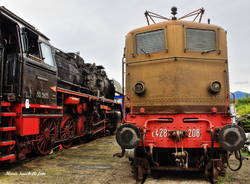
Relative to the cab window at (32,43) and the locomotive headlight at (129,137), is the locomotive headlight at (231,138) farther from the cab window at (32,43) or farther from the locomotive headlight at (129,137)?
the cab window at (32,43)

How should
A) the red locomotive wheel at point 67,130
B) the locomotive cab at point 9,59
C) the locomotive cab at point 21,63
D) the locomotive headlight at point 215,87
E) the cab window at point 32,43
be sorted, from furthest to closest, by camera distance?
the red locomotive wheel at point 67,130
the cab window at point 32,43
the locomotive cab at point 21,63
the locomotive cab at point 9,59
the locomotive headlight at point 215,87

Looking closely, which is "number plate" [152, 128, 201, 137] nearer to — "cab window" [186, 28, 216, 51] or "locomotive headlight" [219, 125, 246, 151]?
"locomotive headlight" [219, 125, 246, 151]

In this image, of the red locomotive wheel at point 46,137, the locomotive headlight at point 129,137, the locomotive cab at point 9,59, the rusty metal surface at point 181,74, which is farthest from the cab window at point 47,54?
the locomotive headlight at point 129,137

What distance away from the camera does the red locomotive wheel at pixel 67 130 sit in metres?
7.86

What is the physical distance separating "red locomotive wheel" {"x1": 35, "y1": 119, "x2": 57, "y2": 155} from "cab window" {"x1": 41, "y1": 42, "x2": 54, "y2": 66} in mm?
1644

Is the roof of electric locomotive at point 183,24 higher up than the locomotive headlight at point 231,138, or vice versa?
the roof of electric locomotive at point 183,24

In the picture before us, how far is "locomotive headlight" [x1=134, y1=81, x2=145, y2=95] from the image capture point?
4.69m

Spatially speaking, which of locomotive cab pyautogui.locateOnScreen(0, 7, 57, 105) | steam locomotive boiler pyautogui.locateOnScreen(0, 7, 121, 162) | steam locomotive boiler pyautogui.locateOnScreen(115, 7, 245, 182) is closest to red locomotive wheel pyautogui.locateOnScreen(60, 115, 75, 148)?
steam locomotive boiler pyautogui.locateOnScreen(0, 7, 121, 162)

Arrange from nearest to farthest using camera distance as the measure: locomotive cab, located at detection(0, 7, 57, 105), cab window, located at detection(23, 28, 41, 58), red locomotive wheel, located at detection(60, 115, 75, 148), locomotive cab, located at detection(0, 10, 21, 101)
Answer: locomotive cab, located at detection(0, 10, 21, 101) → locomotive cab, located at detection(0, 7, 57, 105) → cab window, located at detection(23, 28, 41, 58) → red locomotive wheel, located at detection(60, 115, 75, 148)

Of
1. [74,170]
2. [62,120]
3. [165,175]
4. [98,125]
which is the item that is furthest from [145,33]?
[98,125]

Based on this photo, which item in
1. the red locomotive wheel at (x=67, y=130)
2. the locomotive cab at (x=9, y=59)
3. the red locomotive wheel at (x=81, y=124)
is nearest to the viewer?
the locomotive cab at (x=9, y=59)

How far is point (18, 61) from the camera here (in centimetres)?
510

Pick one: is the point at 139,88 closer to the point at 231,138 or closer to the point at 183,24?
the point at 183,24

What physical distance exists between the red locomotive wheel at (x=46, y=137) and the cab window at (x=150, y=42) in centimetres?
335
